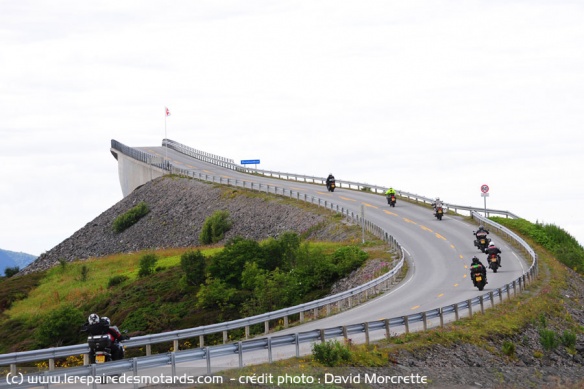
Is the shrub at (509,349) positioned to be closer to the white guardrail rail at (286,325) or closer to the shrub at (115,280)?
the white guardrail rail at (286,325)

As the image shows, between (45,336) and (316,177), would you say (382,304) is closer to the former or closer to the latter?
(45,336)

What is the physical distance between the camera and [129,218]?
349 ft

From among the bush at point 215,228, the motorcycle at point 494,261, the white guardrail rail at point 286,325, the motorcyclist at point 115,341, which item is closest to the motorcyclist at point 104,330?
the motorcyclist at point 115,341

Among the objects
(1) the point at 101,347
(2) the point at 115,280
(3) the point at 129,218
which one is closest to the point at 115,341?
(1) the point at 101,347

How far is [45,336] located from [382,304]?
2498 cm

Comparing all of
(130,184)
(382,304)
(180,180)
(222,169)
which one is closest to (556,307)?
(382,304)

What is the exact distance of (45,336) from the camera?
58.0 meters

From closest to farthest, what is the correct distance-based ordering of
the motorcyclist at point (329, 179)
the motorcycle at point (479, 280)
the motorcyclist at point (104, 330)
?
the motorcyclist at point (104, 330) → the motorcycle at point (479, 280) → the motorcyclist at point (329, 179)

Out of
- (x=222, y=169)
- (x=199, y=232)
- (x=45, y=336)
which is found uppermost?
(x=222, y=169)

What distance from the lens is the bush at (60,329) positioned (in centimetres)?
5759

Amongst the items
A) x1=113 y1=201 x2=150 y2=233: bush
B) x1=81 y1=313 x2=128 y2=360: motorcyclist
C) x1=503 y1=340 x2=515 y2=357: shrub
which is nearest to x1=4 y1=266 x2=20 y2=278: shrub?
x1=113 y1=201 x2=150 y2=233: bush

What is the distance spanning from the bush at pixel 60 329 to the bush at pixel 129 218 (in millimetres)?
46935

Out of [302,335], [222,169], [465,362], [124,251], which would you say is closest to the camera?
[302,335]

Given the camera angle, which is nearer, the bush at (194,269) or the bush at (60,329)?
the bush at (60,329)
